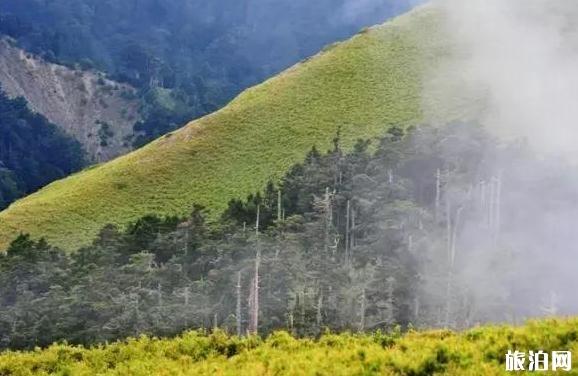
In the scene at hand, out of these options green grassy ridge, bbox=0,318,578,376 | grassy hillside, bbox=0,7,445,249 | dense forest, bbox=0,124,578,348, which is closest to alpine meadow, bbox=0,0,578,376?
green grassy ridge, bbox=0,318,578,376

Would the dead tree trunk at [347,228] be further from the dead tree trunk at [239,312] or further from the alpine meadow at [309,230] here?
the dead tree trunk at [239,312]

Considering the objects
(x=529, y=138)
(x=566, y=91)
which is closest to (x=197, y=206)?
(x=529, y=138)

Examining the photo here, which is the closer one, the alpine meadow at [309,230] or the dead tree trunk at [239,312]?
the dead tree trunk at [239,312]

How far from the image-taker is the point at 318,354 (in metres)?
22.4

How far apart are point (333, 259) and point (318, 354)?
74975 millimetres

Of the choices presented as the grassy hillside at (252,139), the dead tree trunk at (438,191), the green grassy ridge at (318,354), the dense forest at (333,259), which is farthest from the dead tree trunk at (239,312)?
the green grassy ridge at (318,354)

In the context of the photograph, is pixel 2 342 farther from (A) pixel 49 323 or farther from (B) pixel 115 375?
(B) pixel 115 375

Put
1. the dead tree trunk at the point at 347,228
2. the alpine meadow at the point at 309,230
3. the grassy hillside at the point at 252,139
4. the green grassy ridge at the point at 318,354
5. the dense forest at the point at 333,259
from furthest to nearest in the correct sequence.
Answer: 1. the grassy hillside at the point at 252,139
2. the dead tree trunk at the point at 347,228
3. the dense forest at the point at 333,259
4. the alpine meadow at the point at 309,230
5. the green grassy ridge at the point at 318,354

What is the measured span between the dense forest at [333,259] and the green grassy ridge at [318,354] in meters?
47.5

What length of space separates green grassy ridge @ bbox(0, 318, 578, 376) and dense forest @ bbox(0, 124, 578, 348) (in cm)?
4753

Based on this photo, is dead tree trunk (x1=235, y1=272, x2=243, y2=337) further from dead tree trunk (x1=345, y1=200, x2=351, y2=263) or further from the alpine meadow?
dead tree trunk (x1=345, y1=200, x2=351, y2=263)

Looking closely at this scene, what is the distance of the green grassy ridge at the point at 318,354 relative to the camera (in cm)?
1950

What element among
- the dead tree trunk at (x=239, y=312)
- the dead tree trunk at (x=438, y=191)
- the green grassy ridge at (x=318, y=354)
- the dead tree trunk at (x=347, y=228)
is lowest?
the dead tree trunk at (x=239, y=312)

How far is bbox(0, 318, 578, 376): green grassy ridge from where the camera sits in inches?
768
